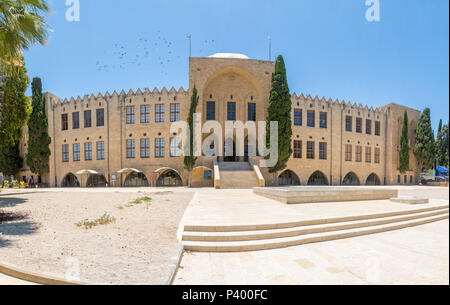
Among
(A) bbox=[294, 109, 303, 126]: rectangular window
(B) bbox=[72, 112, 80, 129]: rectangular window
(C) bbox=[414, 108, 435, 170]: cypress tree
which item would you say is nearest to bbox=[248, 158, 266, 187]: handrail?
(A) bbox=[294, 109, 303, 126]: rectangular window

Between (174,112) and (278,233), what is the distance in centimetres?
2342

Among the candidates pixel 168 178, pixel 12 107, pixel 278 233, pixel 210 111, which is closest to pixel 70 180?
pixel 168 178

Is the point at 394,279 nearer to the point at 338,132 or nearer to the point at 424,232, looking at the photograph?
the point at 424,232

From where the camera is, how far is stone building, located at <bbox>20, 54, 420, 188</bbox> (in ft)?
86.4

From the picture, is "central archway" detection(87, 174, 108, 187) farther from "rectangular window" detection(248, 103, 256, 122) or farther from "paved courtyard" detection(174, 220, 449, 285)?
"paved courtyard" detection(174, 220, 449, 285)

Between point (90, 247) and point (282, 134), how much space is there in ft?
76.2

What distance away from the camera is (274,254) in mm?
4922

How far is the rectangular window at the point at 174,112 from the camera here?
2640cm

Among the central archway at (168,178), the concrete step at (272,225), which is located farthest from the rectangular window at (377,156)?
the concrete step at (272,225)

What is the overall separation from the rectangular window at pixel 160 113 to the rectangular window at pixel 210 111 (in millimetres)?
5847

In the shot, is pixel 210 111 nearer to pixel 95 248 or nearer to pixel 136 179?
pixel 136 179

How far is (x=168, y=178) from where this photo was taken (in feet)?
89.7

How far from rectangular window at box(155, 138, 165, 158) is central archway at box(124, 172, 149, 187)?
3790 mm

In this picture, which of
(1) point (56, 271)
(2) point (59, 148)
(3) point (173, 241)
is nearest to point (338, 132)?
(3) point (173, 241)
